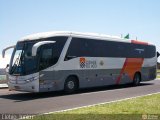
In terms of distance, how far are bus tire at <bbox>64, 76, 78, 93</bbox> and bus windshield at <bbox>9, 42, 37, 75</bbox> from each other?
2614mm

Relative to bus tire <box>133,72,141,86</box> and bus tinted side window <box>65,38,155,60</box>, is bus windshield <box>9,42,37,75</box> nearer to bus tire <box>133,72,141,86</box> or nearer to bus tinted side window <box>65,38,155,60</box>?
bus tinted side window <box>65,38,155,60</box>

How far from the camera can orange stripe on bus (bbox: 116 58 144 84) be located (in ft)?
81.1

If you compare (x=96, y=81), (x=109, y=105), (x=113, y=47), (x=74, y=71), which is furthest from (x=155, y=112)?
(x=113, y=47)

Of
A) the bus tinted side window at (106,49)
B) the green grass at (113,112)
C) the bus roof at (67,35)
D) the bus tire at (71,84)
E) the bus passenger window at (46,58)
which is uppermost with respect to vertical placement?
the bus roof at (67,35)

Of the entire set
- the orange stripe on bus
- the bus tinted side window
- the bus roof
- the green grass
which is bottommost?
the green grass

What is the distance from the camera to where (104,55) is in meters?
22.5

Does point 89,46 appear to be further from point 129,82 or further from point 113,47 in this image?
point 129,82

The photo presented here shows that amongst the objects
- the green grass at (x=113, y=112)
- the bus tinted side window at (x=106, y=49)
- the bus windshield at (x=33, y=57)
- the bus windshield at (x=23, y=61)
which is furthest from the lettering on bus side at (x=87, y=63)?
the green grass at (x=113, y=112)

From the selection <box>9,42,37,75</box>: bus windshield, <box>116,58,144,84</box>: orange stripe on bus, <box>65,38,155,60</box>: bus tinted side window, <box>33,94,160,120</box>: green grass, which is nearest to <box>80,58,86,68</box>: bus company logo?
<box>65,38,155,60</box>: bus tinted side window

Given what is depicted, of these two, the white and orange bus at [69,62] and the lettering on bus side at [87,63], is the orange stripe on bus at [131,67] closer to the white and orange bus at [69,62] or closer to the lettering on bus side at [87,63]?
the white and orange bus at [69,62]

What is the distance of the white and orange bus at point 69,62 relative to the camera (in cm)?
1770

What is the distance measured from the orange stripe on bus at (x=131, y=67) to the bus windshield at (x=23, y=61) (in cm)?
815

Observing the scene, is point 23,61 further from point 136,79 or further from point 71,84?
point 136,79

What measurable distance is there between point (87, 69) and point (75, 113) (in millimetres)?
10030
